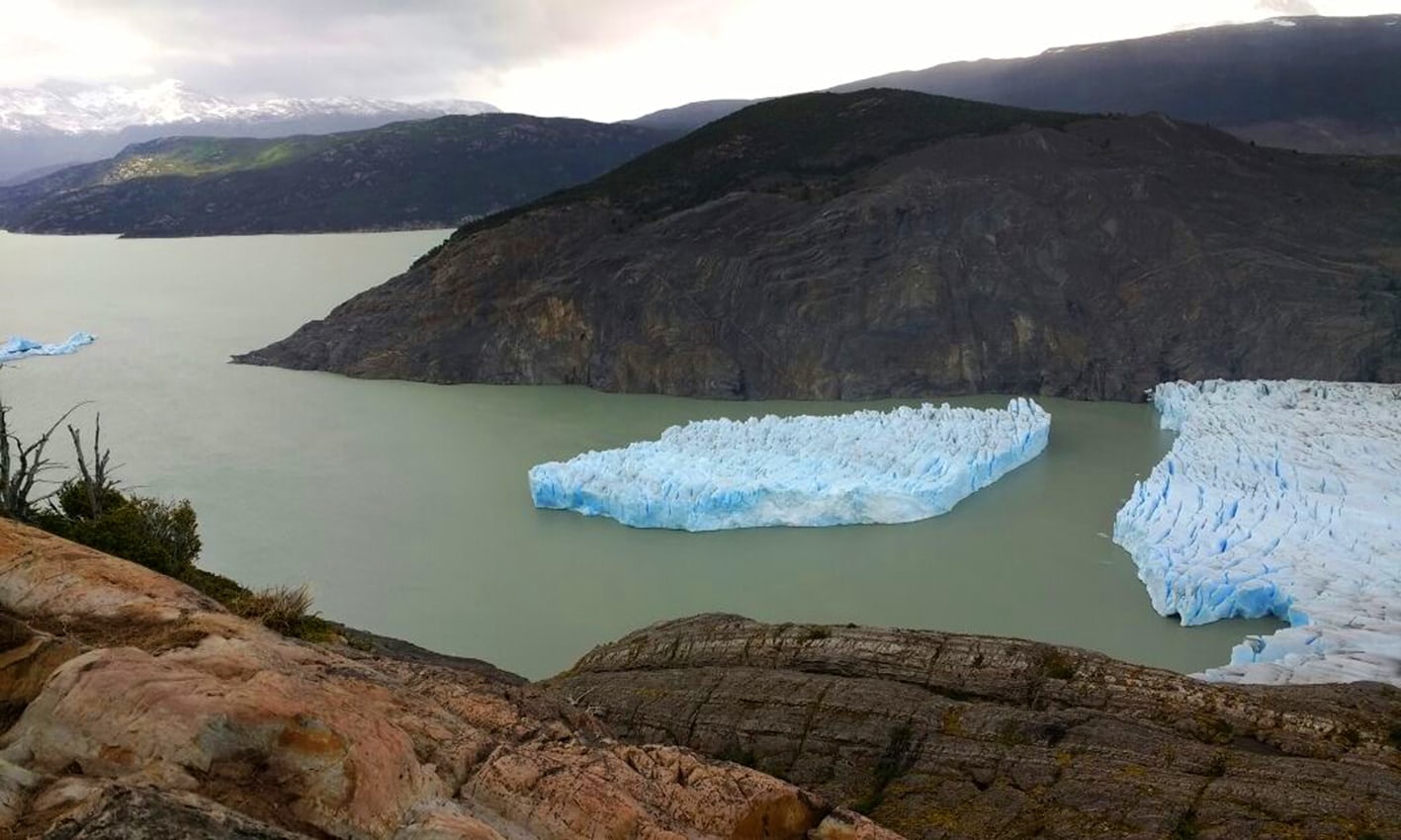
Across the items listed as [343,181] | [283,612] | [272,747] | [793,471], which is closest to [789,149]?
[793,471]

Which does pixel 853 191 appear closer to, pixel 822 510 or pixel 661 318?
pixel 661 318

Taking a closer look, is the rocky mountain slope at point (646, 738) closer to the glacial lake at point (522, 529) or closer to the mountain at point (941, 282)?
the glacial lake at point (522, 529)

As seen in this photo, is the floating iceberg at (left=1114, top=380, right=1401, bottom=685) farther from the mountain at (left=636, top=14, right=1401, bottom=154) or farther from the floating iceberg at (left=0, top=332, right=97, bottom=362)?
the mountain at (left=636, top=14, right=1401, bottom=154)

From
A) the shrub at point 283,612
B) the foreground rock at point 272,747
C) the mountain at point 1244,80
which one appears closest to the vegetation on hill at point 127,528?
the shrub at point 283,612

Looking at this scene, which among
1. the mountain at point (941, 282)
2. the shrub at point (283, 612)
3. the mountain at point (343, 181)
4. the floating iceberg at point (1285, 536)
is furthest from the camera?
the mountain at point (343, 181)

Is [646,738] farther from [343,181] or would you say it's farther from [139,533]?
[343,181]

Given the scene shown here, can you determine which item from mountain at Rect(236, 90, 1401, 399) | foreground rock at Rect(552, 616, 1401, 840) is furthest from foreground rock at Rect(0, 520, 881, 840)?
mountain at Rect(236, 90, 1401, 399)
